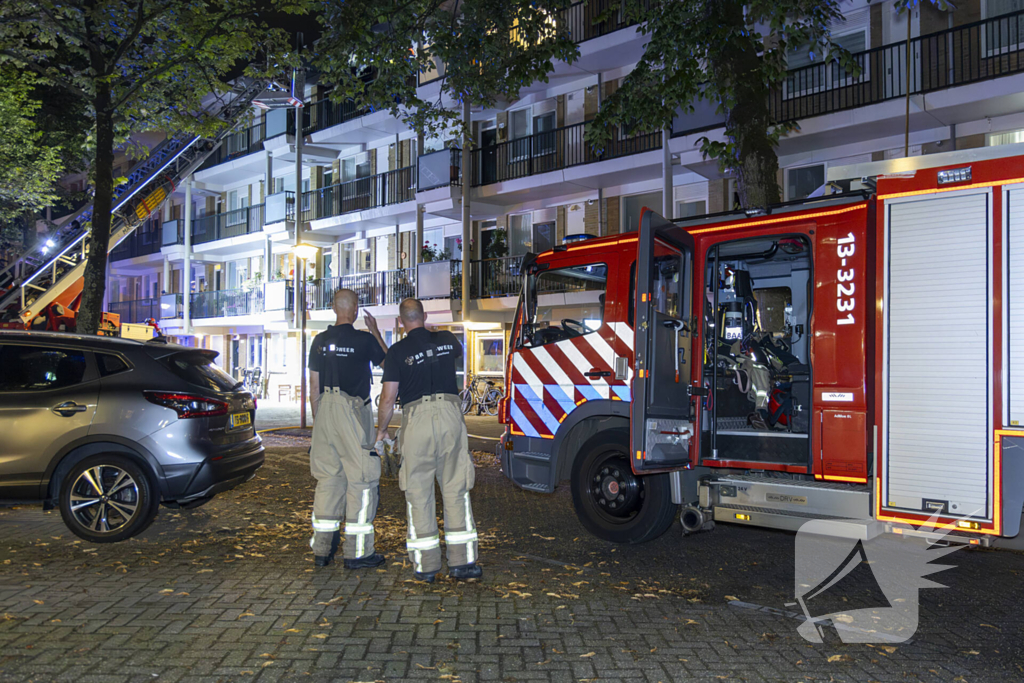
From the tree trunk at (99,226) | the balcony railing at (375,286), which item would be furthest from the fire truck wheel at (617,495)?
the balcony railing at (375,286)

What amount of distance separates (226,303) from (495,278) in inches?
648

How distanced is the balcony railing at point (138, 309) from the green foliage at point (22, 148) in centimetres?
1590

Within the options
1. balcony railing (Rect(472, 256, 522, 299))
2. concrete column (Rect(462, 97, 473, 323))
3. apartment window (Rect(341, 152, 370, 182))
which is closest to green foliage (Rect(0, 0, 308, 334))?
concrete column (Rect(462, 97, 473, 323))

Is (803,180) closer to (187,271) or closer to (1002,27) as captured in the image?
(1002,27)

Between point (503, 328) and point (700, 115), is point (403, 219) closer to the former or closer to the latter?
point (503, 328)

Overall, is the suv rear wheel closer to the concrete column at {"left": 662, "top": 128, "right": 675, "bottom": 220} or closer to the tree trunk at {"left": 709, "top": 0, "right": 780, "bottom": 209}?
the tree trunk at {"left": 709, "top": 0, "right": 780, "bottom": 209}

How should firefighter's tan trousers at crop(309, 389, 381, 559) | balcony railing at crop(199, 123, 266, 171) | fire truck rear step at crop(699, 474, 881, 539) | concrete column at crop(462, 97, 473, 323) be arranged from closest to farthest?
1. fire truck rear step at crop(699, 474, 881, 539)
2. firefighter's tan trousers at crop(309, 389, 381, 559)
3. concrete column at crop(462, 97, 473, 323)
4. balcony railing at crop(199, 123, 266, 171)

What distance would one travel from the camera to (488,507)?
8.80 meters

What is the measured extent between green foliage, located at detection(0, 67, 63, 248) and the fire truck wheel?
720 inches

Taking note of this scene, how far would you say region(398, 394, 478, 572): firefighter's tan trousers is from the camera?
5.62 metres

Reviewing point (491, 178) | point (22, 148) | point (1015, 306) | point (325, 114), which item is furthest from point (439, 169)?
point (1015, 306)

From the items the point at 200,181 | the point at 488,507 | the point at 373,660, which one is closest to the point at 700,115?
the point at 488,507

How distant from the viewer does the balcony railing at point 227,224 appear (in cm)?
3388

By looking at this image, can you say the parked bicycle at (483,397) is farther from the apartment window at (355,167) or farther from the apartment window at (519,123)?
the apartment window at (355,167)
